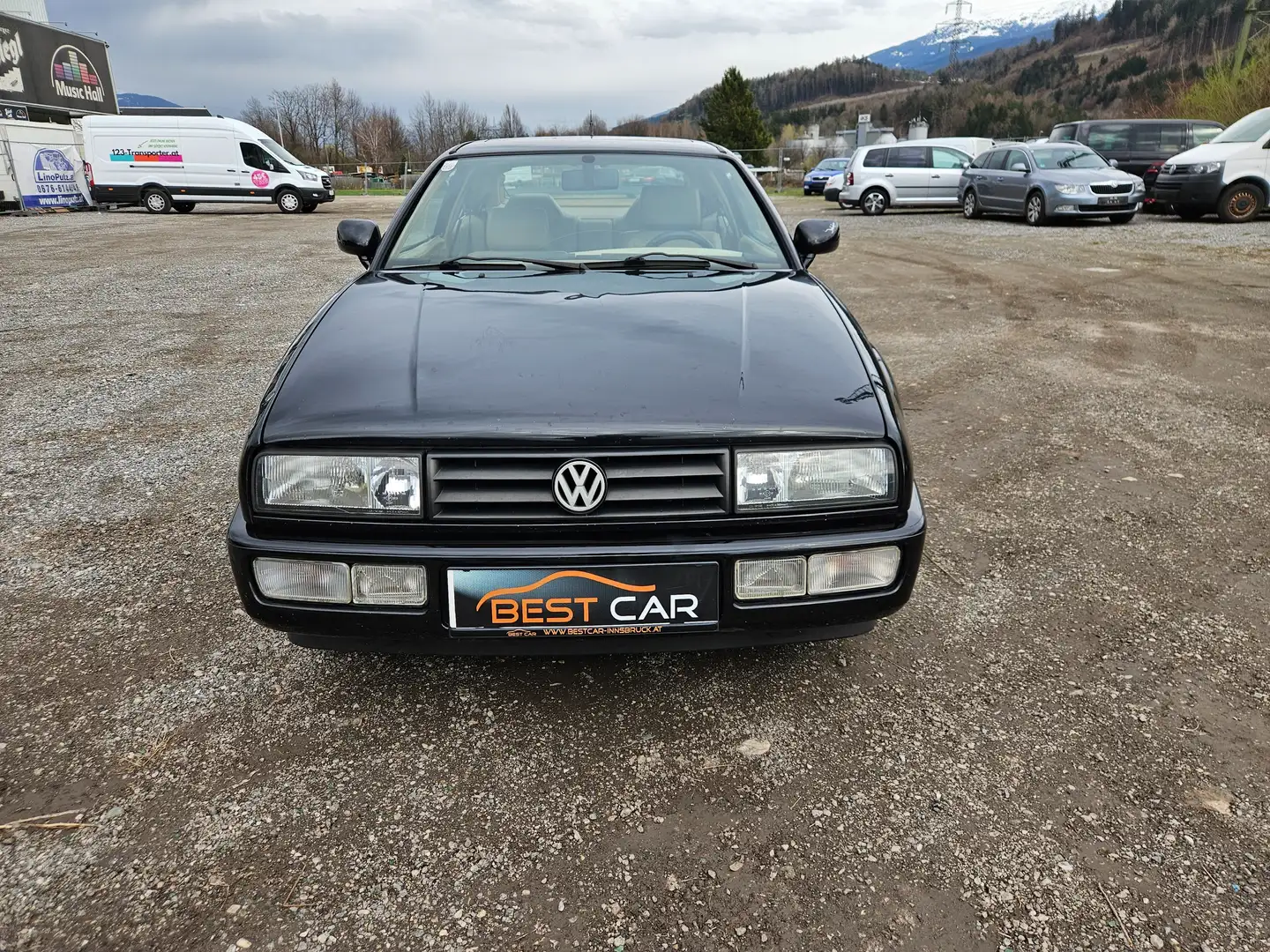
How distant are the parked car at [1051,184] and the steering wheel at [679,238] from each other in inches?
520

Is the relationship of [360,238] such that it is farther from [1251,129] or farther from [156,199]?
[156,199]

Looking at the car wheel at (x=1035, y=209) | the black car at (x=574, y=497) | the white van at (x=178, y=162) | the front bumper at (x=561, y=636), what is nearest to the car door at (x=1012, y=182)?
the car wheel at (x=1035, y=209)

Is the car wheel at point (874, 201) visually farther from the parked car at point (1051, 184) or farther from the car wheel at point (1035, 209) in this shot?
the car wheel at point (1035, 209)

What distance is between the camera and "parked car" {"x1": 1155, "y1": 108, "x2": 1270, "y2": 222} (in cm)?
1288

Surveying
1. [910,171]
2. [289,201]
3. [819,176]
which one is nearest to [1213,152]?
[910,171]

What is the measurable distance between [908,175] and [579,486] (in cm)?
1844

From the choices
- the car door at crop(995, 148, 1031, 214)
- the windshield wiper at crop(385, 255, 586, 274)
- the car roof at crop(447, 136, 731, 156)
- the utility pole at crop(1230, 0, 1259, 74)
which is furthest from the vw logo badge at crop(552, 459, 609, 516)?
the utility pole at crop(1230, 0, 1259, 74)

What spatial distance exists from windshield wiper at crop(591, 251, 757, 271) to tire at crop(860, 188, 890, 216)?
669 inches

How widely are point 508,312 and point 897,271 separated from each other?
28.4ft

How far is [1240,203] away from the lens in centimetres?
1349

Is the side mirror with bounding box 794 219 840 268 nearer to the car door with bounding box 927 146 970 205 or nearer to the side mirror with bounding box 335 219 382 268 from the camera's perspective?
the side mirror with bounding box 335 219 382 268

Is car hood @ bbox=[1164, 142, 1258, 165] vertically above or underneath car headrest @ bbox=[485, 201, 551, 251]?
above

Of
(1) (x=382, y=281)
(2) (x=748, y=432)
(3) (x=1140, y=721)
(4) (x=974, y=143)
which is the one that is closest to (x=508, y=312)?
(1) (x=382, y=281)

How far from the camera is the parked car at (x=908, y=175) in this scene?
1798 cm
